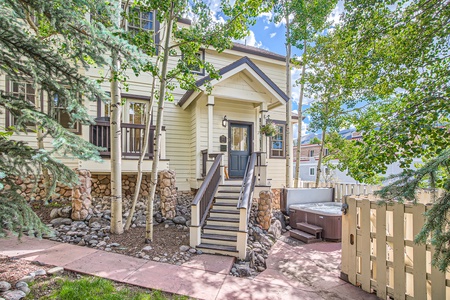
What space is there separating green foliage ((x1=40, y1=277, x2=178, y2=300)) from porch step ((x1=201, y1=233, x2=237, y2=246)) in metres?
2.10

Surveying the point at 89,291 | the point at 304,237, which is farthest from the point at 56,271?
the point at 304,237

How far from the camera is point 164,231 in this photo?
5.82 metres

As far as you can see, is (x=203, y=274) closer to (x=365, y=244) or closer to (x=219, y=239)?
(x=219, y=239)

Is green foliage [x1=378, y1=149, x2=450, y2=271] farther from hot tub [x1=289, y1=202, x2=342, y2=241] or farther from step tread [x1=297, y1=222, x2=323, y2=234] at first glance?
step tread [x1=297, y1=222, x2=323, y2=234]

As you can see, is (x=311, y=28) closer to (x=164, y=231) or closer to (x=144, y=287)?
(x=164, y=231)

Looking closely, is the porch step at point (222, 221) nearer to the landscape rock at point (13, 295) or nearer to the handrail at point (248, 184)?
the handrail at point (248, 184)

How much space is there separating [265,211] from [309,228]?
4.57 ft

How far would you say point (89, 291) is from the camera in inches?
114

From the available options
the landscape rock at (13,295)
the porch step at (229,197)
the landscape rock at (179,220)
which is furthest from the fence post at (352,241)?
the landscape rock at (13,295)

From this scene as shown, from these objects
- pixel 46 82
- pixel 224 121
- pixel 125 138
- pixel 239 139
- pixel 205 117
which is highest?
pixel 205 117

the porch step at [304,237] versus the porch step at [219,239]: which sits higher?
the porch step at [219,239]

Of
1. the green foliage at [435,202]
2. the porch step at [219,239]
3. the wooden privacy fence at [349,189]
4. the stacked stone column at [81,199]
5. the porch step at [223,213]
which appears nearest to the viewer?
the green foliage at [435,202]

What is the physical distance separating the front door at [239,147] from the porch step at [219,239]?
3.70 metres

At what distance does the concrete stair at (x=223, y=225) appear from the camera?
4.89 metres
